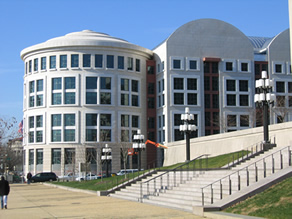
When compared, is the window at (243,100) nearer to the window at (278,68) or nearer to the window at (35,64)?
the window at (278,68)

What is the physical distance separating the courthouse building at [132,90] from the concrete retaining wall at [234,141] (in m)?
19.0

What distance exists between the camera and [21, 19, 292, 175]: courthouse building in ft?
254

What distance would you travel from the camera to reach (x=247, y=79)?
3125 inches

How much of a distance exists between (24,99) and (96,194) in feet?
183

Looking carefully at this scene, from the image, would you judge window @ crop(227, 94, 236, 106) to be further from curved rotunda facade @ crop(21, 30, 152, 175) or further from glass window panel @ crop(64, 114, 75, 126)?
glass window panel @ crop(64, 114, 75, 126)

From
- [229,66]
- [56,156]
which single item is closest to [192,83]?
[229,66]

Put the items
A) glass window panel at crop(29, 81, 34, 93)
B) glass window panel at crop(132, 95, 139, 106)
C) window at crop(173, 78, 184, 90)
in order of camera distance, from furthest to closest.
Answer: glass window panel at crop(29, 81, 34, 93), glass window panel at crop(132, 95, 139, 106), window at crop(173, 78, 184, 90)

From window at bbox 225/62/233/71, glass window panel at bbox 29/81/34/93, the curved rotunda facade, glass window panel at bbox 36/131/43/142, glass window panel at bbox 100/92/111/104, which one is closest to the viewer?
the curved rotunda facade

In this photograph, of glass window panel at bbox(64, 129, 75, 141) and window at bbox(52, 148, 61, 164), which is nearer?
glass window panel at bbox(64, 129, 75, 141)

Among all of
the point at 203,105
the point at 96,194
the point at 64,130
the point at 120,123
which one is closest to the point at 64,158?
the point at 64,130

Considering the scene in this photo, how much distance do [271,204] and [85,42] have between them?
65255 millimetres

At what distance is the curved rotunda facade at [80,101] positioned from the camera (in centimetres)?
7856

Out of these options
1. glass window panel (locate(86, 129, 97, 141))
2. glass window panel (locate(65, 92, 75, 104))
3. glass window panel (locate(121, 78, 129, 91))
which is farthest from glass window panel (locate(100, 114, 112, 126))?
glass window panel (locate(65, 92, 75, 104))

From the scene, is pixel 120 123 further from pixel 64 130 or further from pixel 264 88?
pixel 264 88
